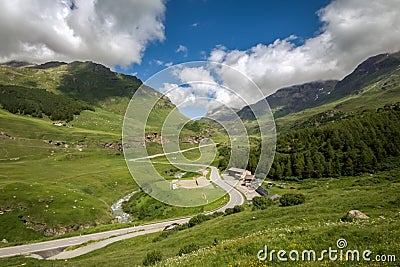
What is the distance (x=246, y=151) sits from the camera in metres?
11.5

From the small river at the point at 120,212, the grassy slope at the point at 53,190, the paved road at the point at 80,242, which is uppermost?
the grassy slope at the point at 53,190

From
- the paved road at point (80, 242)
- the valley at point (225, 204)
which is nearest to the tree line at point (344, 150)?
the valley at point (225, 204)

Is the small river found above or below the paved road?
below

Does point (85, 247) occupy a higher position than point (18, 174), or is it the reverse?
point (18, 174)

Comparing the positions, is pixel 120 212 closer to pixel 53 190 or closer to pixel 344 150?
pixel 53 190

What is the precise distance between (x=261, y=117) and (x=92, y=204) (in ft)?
337

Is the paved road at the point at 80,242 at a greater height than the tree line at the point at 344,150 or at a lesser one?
lesser

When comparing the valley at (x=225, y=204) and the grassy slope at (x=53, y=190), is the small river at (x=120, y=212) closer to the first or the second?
the valley at (x=225, y=204)

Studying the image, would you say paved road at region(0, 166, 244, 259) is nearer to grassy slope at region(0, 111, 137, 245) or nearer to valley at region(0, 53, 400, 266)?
valley at region(0, 53, 400, 266)

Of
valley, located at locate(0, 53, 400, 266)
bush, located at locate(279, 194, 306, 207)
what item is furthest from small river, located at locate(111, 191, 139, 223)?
bush, located at locate(279, 194, 306, 207)

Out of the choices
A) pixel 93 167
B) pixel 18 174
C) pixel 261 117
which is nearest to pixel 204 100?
pixel 261 117

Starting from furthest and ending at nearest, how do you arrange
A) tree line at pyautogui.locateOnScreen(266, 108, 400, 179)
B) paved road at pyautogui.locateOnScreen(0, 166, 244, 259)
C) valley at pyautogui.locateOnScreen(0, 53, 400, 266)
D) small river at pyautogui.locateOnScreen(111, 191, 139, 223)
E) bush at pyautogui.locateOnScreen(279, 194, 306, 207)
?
1. tree line at pyautogui.locateOnScreen(266, 108, 400, 179)
2. small river at pyautogui.locateOnScreen(111, 191, 139, 223)
3. paved road at pyautogui.locateOnScreen(0, 166, 244, 259)
4. bush at pyautogui.locateOnScreen(279, 194, 306, 207)
5. valley at pyautogui.locateOnScreen(0, 53, 400, 266)

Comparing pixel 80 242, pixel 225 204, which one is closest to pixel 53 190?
pixel 80 242

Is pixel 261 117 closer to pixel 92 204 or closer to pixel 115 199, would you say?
pixel 92 204
